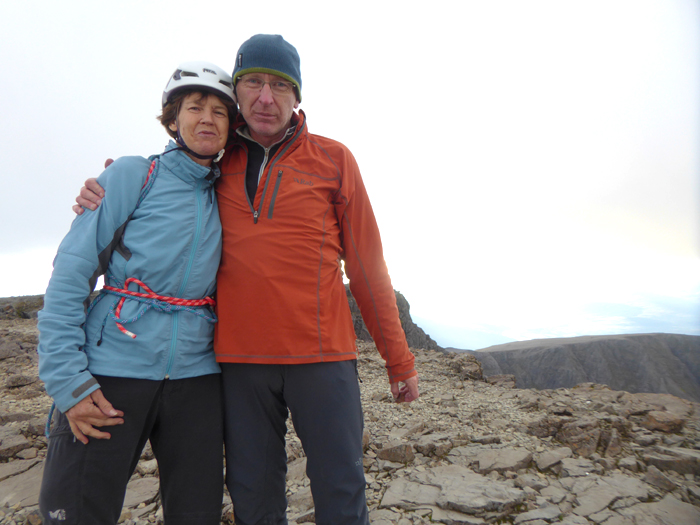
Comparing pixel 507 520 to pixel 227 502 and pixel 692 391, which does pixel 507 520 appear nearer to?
pixel 227 502

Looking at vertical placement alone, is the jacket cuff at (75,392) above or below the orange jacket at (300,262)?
below

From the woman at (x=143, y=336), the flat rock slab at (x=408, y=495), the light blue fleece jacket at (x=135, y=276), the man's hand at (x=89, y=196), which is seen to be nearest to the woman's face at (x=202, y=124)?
the woman at (x=143, y=336)

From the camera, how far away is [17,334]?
456 inches

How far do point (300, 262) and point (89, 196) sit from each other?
3.91 ft

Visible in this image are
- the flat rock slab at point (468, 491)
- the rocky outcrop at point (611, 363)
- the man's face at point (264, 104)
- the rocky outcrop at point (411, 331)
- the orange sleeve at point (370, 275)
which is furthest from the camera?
the rocky outcrop at point (611, 363)

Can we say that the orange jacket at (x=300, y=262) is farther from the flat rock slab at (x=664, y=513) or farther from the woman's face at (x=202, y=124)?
the flat rock slab at (x=664, y=513)

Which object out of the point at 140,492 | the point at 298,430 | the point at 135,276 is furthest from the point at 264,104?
the point at 140,492

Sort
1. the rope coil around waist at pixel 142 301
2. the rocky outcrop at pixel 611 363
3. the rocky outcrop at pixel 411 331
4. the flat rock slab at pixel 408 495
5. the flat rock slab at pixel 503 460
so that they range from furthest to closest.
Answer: the rocky outcrop at pixel 611 363, the rocky outcrop at pixel 411 331, the flat rock slab at pixel 503 460, the flat rock slab at pixel 408 495, the rope coil around waist at pixel 142 301

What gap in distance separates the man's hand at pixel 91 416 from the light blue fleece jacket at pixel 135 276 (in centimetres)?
5

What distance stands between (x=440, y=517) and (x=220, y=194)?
10.6 ft

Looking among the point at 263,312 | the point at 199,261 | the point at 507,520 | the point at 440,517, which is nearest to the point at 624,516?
the point at 507,520

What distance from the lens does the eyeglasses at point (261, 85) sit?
2.69 metres

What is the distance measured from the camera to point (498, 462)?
15.0ft

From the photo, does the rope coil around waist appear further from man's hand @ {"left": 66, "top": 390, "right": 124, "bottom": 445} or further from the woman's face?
the woman's face
